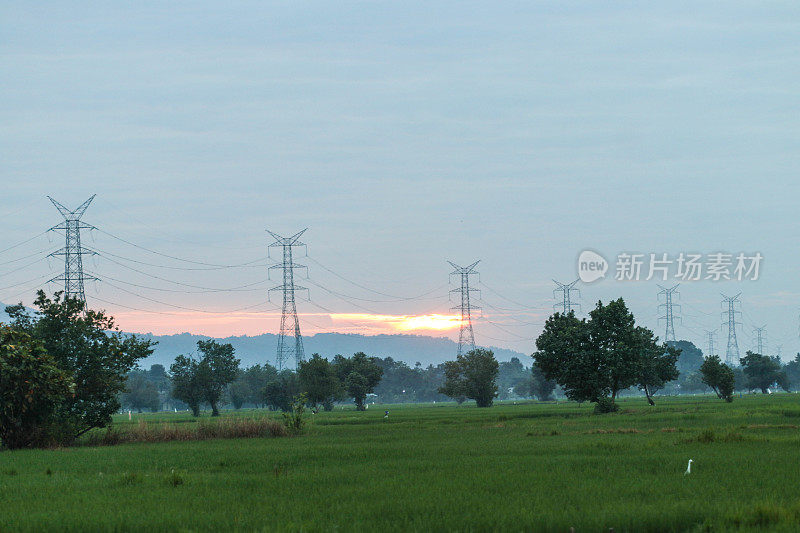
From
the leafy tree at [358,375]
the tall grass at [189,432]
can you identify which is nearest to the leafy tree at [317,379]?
the leafy tree at [358,375]

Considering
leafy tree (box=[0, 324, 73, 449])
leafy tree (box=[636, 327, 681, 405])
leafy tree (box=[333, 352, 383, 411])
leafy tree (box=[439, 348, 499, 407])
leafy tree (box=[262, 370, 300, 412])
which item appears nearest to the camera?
leafy tree (box=[0, 324, 73, 449])

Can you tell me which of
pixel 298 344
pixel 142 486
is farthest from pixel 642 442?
pixel 298 344

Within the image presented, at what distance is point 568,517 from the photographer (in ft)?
66.0

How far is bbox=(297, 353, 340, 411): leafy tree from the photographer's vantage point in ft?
445

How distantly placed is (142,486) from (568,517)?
53.4 feet

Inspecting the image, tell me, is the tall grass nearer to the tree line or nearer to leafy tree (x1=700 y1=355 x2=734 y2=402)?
the tree line

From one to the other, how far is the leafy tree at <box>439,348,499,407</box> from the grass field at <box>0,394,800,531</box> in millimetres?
100289

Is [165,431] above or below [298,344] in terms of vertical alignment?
below

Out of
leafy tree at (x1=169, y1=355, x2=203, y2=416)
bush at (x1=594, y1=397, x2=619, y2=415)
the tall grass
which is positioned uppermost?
leafy tree at (x1=169, y1=355, x2=203, y2=416)

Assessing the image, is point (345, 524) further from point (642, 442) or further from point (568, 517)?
point (642, 442)

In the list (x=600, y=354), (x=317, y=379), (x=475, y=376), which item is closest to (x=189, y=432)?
(x=600, y=354)

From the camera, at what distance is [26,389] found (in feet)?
148

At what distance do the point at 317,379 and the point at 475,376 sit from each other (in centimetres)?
3081

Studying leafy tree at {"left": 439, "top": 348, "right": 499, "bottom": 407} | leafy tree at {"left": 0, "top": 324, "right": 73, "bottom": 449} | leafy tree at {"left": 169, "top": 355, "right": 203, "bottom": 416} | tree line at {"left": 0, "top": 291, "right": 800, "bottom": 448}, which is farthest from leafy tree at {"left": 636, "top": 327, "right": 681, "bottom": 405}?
leafy tree at {"left": 0, "top": 324, "right": 73, "bottom": 449}
